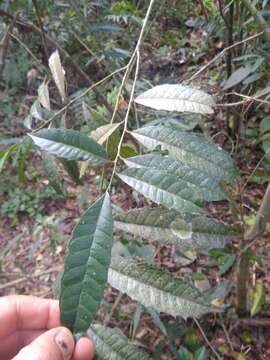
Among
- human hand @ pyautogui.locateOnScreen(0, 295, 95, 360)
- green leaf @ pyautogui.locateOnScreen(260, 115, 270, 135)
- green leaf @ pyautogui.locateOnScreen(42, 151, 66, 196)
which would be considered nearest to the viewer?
green leaf @ pyautogui.locateOnScreen(42, 151, 66, 196)

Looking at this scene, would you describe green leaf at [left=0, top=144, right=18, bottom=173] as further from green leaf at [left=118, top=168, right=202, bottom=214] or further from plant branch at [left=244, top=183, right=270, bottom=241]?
plant branch at [left=244, top=183, right=270, bottom=241]

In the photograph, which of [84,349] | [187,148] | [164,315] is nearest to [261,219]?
[187,148]

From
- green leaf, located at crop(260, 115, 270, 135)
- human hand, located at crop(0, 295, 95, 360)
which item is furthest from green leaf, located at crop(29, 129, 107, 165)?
green leaf, located at crop(260, 115, 270, 135)

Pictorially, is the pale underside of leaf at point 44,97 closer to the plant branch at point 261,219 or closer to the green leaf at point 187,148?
the green leaf at point 187,148

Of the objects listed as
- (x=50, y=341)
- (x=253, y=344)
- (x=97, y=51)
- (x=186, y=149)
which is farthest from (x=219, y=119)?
(x=50, y=341)

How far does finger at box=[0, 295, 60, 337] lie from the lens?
0.92 m

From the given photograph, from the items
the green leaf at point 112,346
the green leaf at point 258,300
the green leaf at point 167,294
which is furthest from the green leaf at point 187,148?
the green leaf at point 258,300

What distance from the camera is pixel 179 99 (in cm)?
64

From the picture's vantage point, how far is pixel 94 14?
1.84 metres

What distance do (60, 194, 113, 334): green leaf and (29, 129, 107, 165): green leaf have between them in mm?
103

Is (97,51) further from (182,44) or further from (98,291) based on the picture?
(98,291)

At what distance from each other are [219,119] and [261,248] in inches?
25.9

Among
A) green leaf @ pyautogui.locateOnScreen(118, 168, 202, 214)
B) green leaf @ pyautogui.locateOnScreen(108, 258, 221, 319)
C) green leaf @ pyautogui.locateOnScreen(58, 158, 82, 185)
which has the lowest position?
green leaf @ pyautogui.locateOnScreen(108, 258, 221, 319)

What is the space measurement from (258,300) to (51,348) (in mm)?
903
